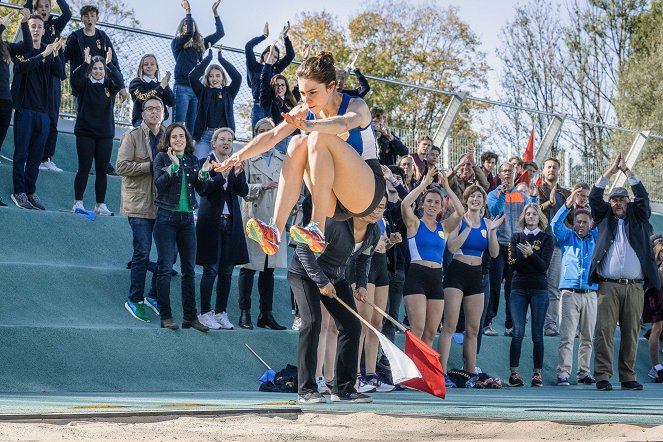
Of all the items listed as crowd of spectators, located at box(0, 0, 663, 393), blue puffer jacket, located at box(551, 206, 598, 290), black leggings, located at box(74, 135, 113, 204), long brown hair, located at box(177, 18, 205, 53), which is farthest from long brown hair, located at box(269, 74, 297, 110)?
blue puffer jacket, located at box(551, 206, 598, 290)

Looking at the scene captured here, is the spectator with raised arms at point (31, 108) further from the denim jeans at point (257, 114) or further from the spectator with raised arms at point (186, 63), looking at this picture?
the denim jeans at point (257, 114)

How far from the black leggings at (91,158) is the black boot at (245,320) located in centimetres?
241

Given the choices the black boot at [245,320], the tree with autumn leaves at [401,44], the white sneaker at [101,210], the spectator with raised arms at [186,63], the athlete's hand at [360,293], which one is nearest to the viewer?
the athlete's hand at [360,293]

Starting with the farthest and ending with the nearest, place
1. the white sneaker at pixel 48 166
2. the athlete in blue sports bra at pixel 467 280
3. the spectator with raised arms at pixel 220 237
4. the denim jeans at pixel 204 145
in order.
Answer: the white sneaker at pixel 48 166 < the denim jeans at pixel 204 145 < the athlete in blue sports bra at pixel 467 280 < the spectator with raised arms at pixel 220 237

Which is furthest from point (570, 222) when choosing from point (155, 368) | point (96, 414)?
point (96, 414)

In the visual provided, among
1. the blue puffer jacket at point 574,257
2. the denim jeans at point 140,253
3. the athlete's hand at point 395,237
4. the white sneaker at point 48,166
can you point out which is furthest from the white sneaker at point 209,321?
the blue puffer jacket at point 574,257

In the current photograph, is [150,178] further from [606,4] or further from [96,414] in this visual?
[606,4]

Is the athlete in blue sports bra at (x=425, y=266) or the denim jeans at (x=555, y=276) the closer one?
the athlete in blue sports bra at (x=425, y=266)

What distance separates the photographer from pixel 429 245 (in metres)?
11.0

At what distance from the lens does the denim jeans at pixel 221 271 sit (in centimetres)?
1107

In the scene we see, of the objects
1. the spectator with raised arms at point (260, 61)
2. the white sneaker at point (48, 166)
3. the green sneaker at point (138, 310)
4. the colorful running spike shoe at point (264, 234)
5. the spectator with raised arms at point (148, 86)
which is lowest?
the green sneaker at point (138, 310)

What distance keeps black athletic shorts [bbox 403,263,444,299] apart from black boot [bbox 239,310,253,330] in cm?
178

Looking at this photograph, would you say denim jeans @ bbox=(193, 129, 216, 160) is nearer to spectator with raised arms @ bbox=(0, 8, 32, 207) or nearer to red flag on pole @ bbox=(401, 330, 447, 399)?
spectator with raised arms @ bbox=(0, 8, 32, 207)

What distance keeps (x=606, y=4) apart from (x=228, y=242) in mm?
35241
